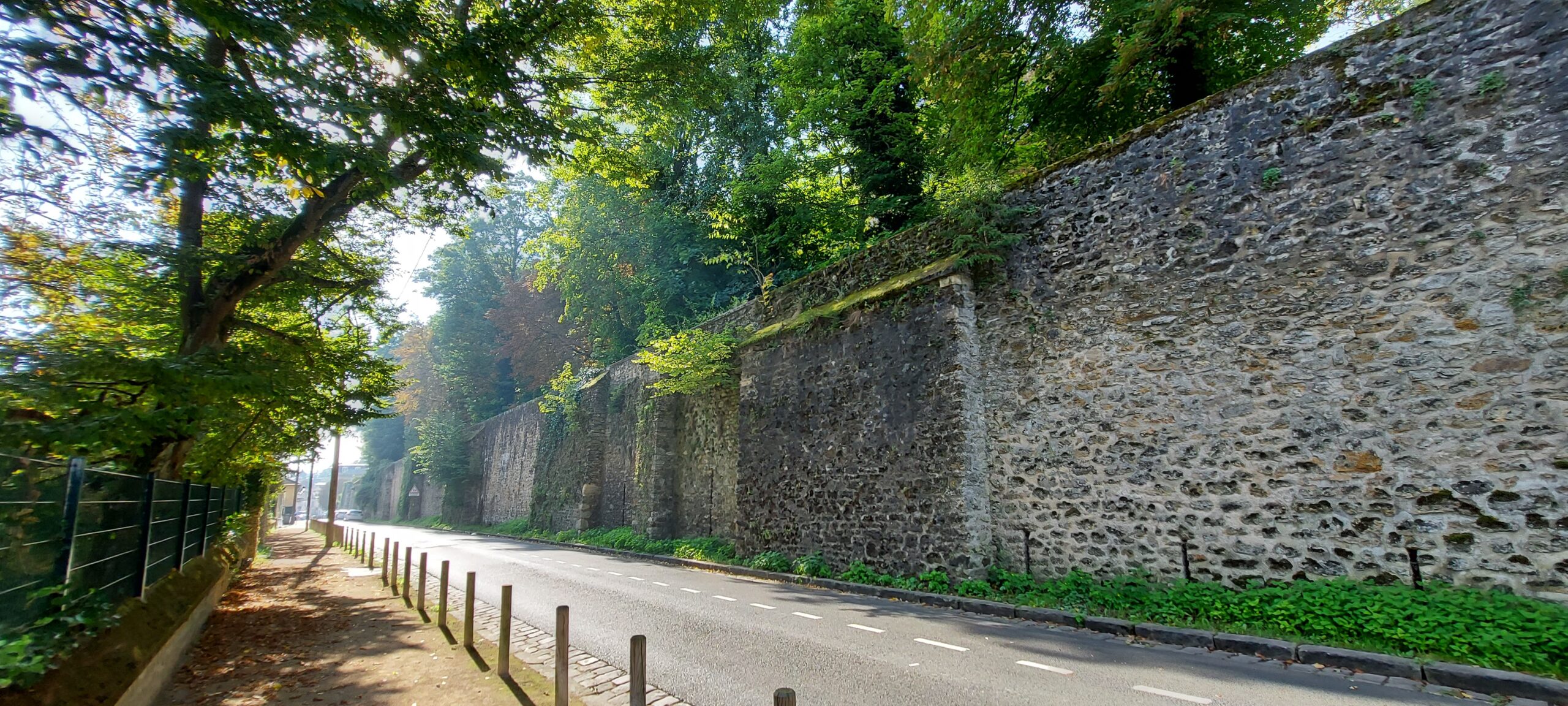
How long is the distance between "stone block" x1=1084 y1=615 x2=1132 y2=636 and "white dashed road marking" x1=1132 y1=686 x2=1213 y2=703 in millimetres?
1947

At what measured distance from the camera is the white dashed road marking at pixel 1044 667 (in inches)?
200

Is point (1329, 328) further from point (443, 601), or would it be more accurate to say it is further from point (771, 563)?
point (443, 601)

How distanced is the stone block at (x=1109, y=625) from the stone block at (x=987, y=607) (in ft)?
3.08

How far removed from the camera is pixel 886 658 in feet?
18.3

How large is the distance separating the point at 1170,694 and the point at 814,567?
272 inches

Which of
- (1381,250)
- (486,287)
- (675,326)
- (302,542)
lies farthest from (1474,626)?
(486,287)

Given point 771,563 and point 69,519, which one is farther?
point 771,563

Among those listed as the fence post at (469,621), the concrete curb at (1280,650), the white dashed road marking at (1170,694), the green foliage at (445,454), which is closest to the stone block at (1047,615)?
the concrete curb at (1280,650)

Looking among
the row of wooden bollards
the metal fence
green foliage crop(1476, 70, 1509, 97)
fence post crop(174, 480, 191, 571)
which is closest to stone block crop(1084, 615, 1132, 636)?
the row of wooden bollards

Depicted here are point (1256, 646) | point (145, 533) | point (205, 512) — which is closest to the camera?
point (1256, 646)

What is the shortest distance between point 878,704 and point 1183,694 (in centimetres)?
213

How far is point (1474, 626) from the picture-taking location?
4914 mm

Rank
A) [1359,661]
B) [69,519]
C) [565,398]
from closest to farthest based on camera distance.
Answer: [69,519] → [1359,661] → [565,398]

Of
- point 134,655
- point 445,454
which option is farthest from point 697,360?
point 445,454
